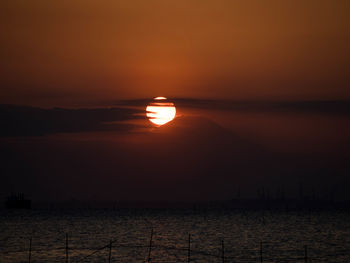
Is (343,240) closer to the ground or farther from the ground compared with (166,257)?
farther from the ground

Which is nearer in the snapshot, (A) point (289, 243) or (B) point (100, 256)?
(B) point (100, 256)

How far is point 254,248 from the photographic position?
108m

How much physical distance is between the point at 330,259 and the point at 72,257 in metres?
37.9

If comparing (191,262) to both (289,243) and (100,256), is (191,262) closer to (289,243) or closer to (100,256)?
(100,256)

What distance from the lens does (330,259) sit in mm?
83938

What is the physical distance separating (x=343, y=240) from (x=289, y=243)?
1654 centimetres

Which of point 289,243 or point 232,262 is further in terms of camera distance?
point 289,243

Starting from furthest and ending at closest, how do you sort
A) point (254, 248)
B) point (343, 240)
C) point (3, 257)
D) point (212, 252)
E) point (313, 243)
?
point (343, 240), point (313, 243), point (254, 248), point (212, 252), point (3, 257)

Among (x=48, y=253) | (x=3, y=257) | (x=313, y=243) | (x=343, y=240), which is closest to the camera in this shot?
(x=3, y=257)

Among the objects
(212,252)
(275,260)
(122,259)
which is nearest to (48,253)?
(122,259)

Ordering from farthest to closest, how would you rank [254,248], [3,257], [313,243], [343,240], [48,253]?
1. [343,240]
2. [313,243]
3. [254,248]
4. [48,253]
5. [3,257]

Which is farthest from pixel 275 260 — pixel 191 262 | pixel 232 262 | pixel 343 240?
pixel 343 240

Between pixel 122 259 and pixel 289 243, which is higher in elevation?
pixel 289 243

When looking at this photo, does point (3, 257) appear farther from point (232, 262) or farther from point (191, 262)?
point (232, 262)
